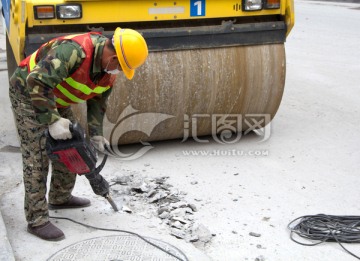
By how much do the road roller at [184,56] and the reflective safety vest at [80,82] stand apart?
110 centimetres

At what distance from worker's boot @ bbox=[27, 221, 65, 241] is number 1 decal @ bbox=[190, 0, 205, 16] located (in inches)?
87.5

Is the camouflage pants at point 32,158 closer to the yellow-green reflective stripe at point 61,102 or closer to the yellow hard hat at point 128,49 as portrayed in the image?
the yellow-green reflective stripe at point 61,102

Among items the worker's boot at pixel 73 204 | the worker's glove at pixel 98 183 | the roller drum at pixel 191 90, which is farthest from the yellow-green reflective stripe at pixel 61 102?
the roller drum at pixel 191 90

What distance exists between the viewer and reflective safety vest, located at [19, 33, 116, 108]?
361 cm

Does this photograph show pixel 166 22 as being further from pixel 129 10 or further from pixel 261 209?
pixel 261 209

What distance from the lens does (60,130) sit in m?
3.60

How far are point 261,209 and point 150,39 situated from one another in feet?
5.64

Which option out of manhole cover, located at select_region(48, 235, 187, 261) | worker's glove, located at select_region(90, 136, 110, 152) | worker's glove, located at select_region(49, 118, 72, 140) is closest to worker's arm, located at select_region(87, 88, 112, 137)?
worker's glove, located at select_region(90, 136, 110, 152)

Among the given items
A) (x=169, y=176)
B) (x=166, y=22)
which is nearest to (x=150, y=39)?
(x=166, y=22)

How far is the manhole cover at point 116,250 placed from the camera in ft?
12.1

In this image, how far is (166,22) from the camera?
5293 millimetres

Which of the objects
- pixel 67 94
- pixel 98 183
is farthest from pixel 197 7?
pixel 98 183

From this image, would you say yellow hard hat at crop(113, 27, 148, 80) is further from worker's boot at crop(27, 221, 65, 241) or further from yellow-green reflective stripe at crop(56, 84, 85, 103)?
worker's boot at crop(27, 221, 65, 241)

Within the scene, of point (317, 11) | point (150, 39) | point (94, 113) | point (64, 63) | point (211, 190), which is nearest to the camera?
point (64, 63)
